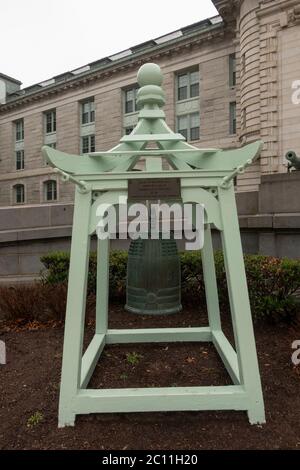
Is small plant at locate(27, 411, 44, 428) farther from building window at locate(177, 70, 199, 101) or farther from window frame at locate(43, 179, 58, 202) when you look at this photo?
window frame at locate(43, 179, 58, 202)

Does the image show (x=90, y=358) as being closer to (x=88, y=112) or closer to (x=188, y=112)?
(x=188, y=112)

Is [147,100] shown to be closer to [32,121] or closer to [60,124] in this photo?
[60,124]

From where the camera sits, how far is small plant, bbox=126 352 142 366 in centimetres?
365

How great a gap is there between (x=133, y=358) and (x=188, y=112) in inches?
1121

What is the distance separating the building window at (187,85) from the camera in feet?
95.8

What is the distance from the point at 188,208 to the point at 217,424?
1749 millimetres

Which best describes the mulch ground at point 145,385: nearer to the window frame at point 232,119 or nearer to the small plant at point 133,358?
the small plant at point 133,358

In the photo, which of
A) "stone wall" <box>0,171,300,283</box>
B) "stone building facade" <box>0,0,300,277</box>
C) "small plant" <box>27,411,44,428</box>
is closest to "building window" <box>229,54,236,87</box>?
"stone building facade" <box>0,0,300,277</box>

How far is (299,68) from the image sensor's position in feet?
64.7

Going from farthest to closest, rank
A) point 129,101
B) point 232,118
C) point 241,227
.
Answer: point 129,101 < point 232,118 < point 241,227

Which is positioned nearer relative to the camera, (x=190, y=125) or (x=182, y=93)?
(x=190, y=125)

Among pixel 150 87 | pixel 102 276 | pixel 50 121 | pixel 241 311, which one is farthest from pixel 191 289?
pixel 50 121

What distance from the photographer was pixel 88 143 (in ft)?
118

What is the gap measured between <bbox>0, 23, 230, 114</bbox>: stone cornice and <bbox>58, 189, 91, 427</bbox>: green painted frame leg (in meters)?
28.2
